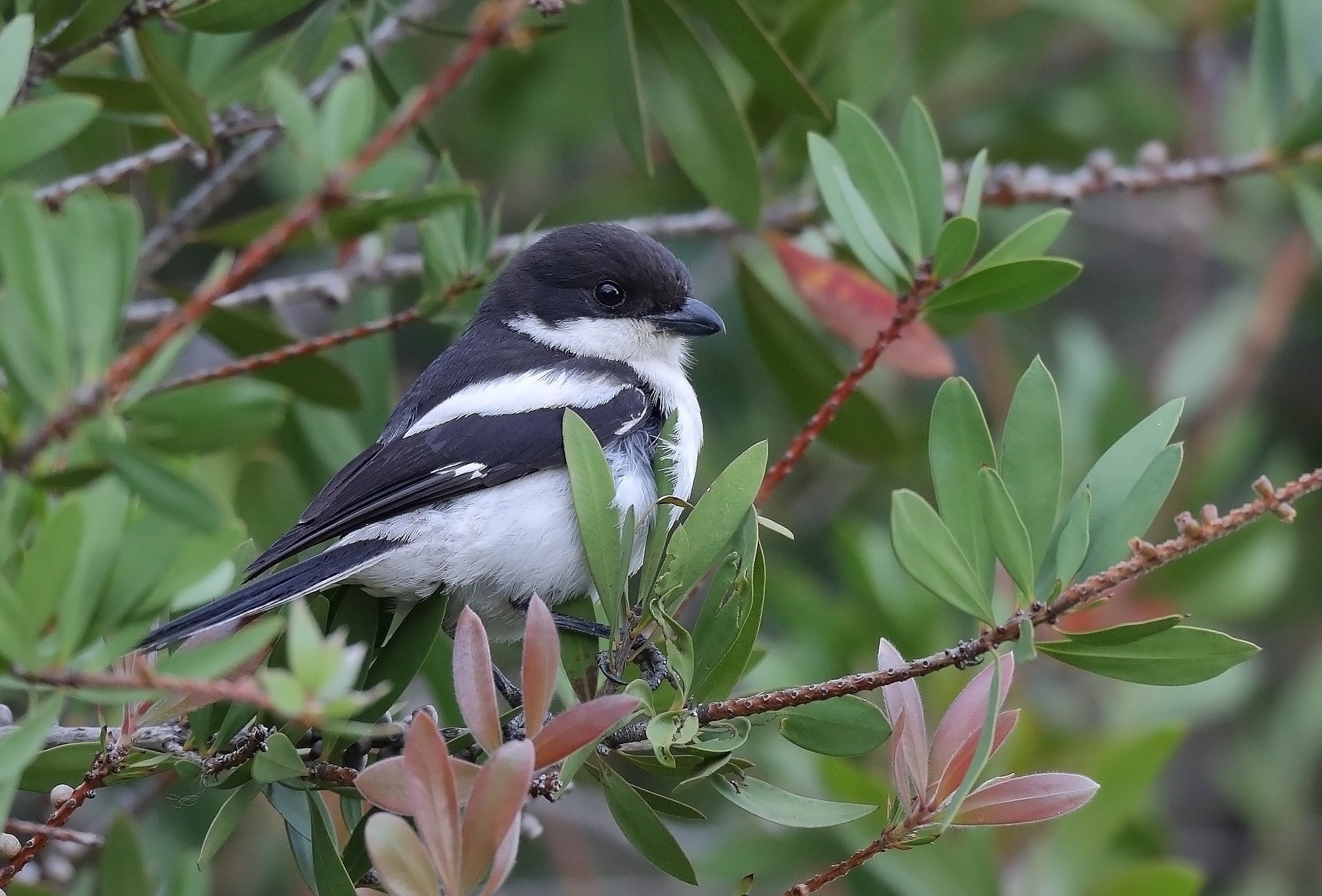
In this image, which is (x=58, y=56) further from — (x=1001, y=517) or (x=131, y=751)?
(x=1001, y=517)

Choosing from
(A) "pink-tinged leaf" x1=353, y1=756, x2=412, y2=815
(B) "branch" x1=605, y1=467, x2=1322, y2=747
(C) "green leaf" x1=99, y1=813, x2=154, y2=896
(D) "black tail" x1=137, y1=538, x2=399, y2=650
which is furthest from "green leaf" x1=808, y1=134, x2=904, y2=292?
(C) "green leaf" x1=99, y1=813, x2=154, y2=896

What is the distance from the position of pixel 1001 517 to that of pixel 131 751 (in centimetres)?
136

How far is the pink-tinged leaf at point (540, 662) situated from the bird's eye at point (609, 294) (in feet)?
7.17

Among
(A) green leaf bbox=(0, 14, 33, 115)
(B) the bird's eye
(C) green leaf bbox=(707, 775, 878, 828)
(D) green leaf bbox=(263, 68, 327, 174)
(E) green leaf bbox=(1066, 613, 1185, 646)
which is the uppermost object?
(A) green leaf bbox=(0, 14, 33, 115)

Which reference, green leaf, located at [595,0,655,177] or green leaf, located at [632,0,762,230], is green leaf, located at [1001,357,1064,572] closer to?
green leaf, located at [595,0,655,177]

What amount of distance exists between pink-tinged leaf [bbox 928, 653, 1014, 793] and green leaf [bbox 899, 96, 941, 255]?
0.71 meters

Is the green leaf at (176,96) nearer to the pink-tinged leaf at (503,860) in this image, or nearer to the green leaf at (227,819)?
the green leaf at (227,819)

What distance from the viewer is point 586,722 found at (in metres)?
1.75

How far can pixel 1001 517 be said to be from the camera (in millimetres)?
1799

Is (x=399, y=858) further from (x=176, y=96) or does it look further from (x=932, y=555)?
(x=176, y=96)

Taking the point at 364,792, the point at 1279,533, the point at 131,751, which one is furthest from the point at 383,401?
the point at 1279,533

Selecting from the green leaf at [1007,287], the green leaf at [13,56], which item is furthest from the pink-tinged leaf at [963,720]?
the green leaf at [13,56]

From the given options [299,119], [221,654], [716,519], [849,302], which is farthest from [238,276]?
[849,302]

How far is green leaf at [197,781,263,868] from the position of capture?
2031 millimetres
